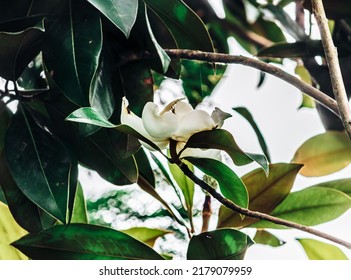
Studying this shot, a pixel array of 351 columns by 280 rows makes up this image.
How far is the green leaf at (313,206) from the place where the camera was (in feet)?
2.43

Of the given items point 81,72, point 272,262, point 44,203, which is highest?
point 81,72

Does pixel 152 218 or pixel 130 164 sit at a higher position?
pixel 130 164

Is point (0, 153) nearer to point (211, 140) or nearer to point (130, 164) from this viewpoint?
point (130, 164)

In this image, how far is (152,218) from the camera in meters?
0.92

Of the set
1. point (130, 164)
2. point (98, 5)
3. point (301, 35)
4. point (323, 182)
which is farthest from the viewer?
point (301, 35)

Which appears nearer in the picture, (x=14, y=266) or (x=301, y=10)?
(x=14, y=266)

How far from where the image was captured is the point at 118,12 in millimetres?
524

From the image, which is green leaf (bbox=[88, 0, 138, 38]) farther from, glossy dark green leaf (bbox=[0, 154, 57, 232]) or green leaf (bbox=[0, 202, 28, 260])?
green leaf (bbox=[0, 202, 28, 260])

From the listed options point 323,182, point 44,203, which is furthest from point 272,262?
point 44,203

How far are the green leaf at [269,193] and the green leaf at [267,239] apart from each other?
0.08 metres

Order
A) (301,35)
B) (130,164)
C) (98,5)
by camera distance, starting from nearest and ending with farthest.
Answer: (98,5), (130,164), (301,35)

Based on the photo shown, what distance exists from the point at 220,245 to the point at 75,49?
0.83ft

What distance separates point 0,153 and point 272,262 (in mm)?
345

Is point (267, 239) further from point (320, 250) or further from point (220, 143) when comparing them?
point (220, 143)
